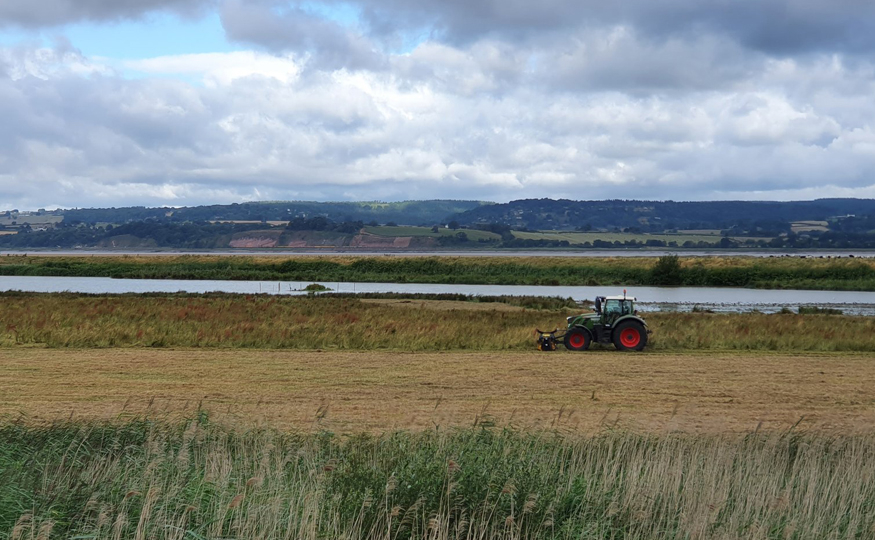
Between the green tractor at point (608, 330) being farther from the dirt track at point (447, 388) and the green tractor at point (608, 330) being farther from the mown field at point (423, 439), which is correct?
the dirt track at point (447, 388)

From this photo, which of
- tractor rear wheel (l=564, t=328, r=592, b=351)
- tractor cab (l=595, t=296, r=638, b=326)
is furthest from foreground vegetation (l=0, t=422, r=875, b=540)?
tractor cab (l=595, t=296, r=638, b=326)

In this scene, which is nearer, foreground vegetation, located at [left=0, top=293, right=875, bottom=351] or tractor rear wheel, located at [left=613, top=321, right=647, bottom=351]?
tractor rear wheel, located at [left=613, top=321, right=647, bottom=351]

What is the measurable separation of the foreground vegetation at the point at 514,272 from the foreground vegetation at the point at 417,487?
60.9m

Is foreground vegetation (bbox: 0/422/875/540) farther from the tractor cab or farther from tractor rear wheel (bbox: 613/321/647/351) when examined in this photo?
the tractor cab

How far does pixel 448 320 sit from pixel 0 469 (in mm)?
23055

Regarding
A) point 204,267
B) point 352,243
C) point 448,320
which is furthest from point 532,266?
point 352,243

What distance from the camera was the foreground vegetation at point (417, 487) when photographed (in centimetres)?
754

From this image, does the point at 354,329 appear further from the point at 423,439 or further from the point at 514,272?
the point at 514,272

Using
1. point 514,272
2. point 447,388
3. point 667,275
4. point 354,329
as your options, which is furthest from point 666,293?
point 447,388

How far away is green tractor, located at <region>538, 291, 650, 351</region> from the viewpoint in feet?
79.2

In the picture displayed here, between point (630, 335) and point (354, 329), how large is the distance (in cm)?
882

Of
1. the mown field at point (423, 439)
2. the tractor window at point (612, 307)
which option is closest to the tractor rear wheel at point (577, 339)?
the mown field at point (423, 439)

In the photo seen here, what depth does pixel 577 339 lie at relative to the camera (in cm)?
2452

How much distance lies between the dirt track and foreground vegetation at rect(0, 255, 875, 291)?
1944 inches
